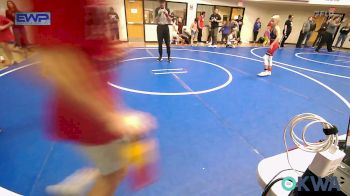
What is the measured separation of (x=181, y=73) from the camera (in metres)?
6.12

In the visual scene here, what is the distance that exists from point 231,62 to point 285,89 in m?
2.98

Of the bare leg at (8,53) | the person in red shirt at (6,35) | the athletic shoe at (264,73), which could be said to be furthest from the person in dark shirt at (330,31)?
the bare leg at (8,53)

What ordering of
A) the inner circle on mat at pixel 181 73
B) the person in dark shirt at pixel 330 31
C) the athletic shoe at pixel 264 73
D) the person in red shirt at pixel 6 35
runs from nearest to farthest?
1. the inner circle on mat at pixel 181 73
2. the person in red shirt at pixel 6 35
3. the athletic shoe at pixel 264 73
4. the person in dark shirt at pixel 330 31

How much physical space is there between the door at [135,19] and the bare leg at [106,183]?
12206 mm

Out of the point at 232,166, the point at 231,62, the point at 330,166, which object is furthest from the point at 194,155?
the point at 231,62

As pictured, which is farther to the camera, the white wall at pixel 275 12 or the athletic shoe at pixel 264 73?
the white wall at pixel 275 12

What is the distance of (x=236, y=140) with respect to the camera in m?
2.94

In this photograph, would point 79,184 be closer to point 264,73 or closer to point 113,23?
point 113,23

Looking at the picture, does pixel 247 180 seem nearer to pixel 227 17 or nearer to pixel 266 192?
pixel 266 192

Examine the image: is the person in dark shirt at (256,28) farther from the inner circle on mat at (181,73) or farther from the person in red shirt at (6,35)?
the person in red shirt at (6,35)

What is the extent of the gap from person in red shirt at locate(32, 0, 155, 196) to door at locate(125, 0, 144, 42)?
12203mm

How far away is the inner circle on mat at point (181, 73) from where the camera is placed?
4.74 m

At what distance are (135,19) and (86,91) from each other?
514 inches

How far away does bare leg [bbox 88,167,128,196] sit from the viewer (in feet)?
3.94
